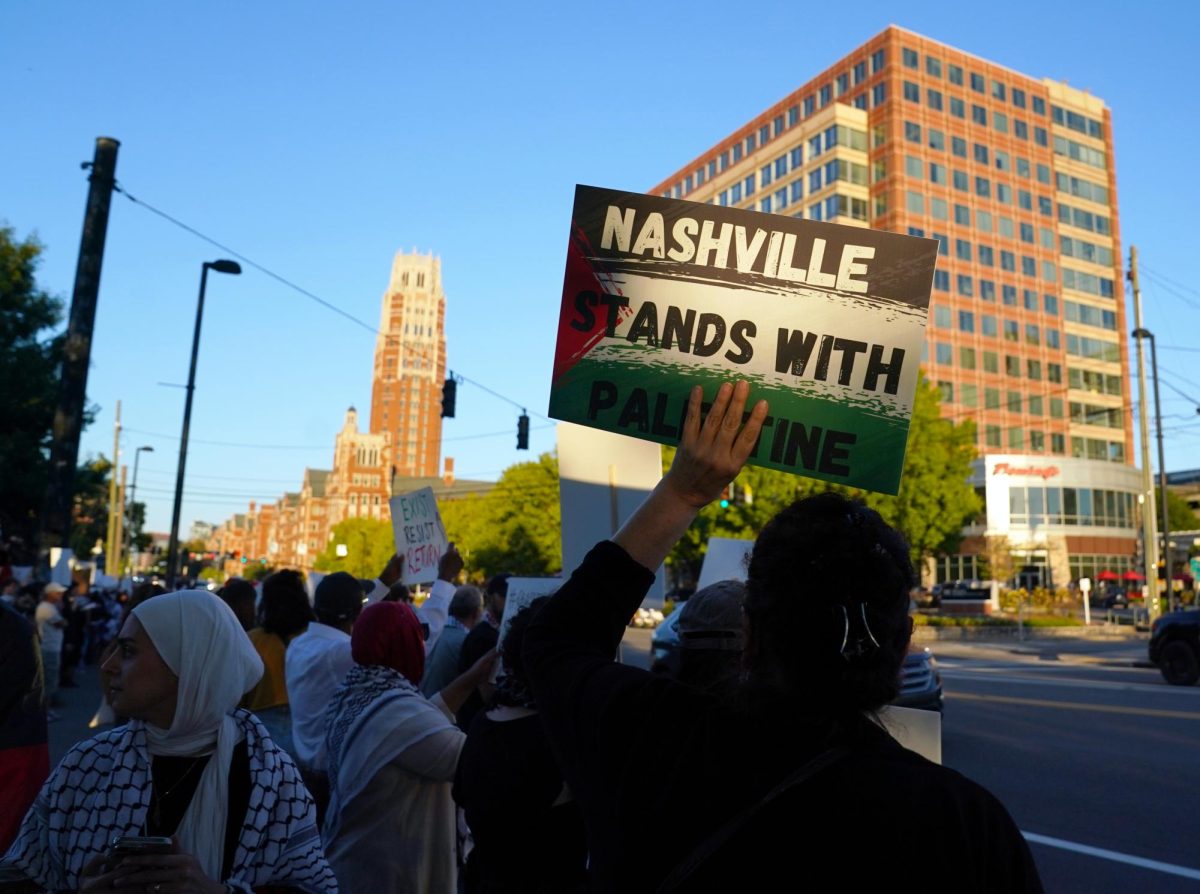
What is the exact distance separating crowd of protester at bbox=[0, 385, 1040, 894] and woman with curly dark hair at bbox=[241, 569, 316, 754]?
0.14m

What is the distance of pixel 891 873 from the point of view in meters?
1.38

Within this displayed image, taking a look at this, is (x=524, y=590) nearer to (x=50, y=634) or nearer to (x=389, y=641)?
(x=389, y=641)

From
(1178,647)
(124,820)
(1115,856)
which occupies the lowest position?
(1115,856)

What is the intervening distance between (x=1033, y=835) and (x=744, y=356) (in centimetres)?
685

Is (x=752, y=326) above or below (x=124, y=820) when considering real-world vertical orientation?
above

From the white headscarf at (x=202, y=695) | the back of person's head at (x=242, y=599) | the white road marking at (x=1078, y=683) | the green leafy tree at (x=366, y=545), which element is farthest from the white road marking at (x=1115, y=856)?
the green leafy tree at (x=366, y=545)

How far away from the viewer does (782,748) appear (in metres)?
1.50

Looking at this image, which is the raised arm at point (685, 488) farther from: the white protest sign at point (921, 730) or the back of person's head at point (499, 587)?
the back of person's head at point (499, 587)

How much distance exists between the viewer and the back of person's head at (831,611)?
1.54 m

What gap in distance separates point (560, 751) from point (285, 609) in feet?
15.6

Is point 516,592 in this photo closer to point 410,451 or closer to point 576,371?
point 576,371

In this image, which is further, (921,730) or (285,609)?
(285,609)

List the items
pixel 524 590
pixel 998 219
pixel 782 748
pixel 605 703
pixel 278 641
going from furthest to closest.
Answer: pixel 998 219 < pixel 278 641 < pixel 524 590 < pixel 605 703 < pixel 782 748

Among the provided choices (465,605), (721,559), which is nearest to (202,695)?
(465,605)
